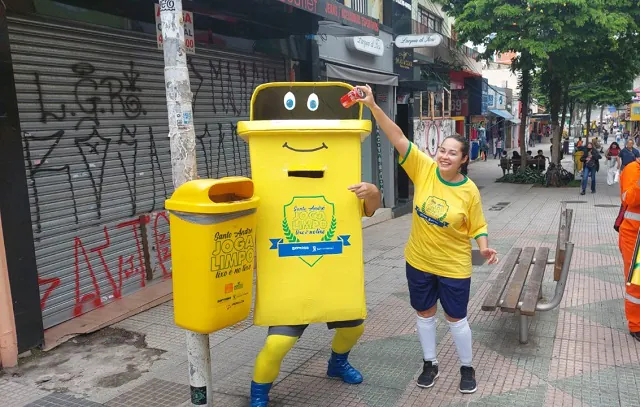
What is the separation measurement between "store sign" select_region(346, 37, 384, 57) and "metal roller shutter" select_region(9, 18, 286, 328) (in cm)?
397

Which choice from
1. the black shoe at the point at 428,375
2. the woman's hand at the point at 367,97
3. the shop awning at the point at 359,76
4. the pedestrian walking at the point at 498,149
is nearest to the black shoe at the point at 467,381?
the black shoe at the point at 428,375

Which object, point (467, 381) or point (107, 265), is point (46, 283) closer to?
point (107, 265)

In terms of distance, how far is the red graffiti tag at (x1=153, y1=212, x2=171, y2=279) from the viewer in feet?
21.0

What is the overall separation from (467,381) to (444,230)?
3.56 feet

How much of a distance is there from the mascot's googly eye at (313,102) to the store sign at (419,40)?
864 centimetres

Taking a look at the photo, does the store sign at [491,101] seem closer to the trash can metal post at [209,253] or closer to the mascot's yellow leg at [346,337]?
the mascot's yellow leg at [346,337]

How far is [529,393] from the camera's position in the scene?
3721 millimetres

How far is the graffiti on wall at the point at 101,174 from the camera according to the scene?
16.5 ft

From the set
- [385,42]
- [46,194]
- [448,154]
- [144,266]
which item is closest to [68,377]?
[46,194]

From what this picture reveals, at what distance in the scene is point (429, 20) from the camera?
20422 millimetres

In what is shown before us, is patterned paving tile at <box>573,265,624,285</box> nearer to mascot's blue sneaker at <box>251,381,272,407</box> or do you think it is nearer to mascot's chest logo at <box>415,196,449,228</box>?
mascot's chest logo at <box>415,196,449,228</box>

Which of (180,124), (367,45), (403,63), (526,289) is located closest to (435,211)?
(180,124)

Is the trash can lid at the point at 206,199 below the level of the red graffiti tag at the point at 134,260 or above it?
above

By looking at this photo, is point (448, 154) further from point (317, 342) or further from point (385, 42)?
point (385, 42)
